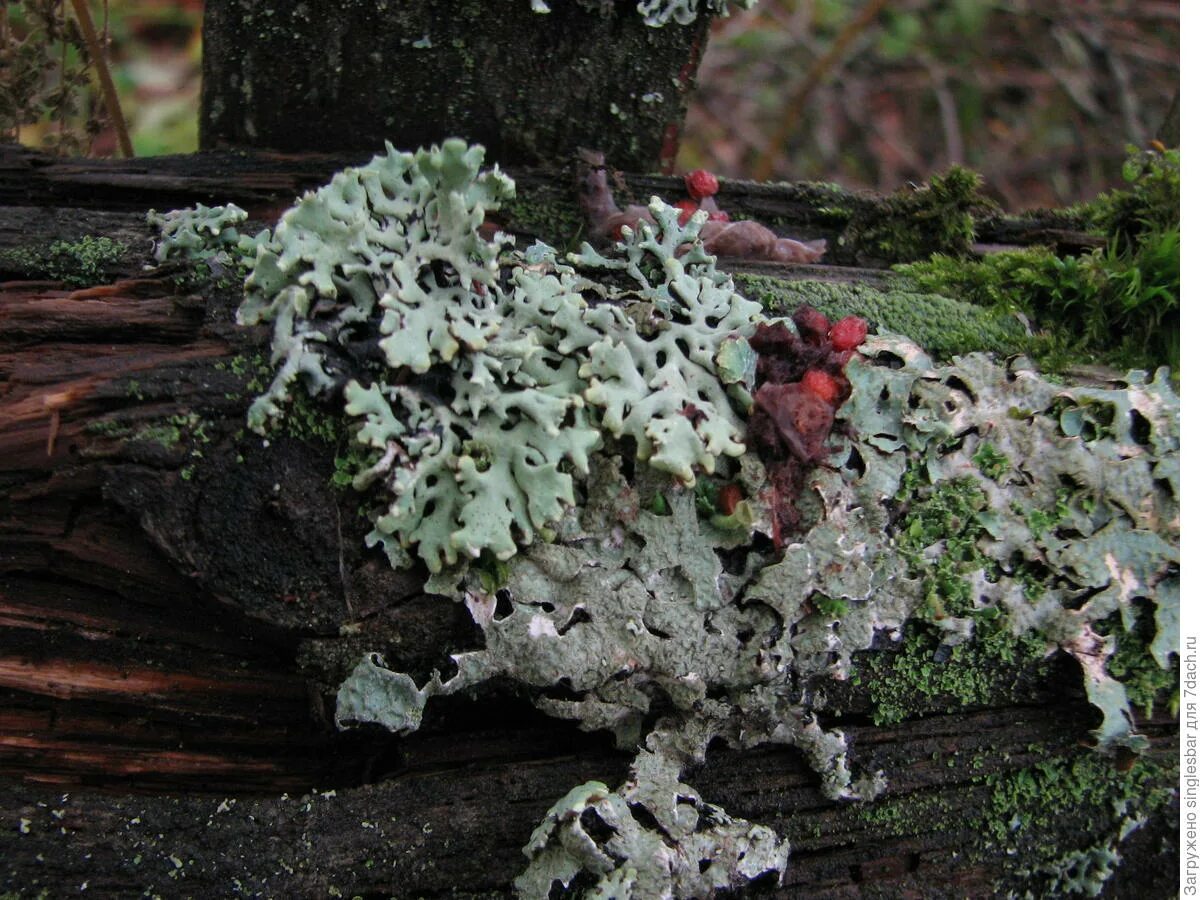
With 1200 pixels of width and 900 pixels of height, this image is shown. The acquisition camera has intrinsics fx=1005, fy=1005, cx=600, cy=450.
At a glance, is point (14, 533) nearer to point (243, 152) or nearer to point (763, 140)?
point (243, 152)

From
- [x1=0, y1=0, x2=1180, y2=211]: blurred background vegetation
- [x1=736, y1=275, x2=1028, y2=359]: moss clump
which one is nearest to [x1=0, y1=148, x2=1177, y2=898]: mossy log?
[x1=736, y1=275, x2=1028, y2=359]: moss clump

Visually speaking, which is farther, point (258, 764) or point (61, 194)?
point (61, 194)

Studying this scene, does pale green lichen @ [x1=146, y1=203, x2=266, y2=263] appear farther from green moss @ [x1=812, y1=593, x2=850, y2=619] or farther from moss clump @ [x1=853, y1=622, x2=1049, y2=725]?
moss clump @ [x1=853, y1=622, x2=1049, y2=725]

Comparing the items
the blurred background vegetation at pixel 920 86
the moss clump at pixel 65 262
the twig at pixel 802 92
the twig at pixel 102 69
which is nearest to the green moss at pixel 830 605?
the moss clump at pixel 65 262

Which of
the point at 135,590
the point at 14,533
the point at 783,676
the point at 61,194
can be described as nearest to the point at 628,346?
the point at 783,676

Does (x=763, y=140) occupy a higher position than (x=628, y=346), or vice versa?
(x=628, y=346)
